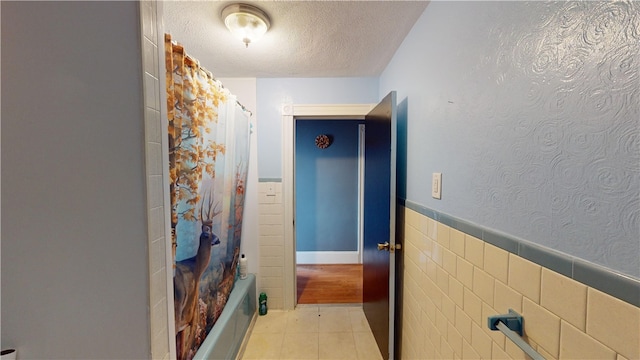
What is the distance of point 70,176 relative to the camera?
62cm

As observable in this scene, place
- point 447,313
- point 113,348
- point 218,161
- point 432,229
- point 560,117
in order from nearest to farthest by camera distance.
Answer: point 560,117 < point 113,348 < point 447,313 < point 432,229 < point 218,161

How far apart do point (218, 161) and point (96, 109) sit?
0.82 meters

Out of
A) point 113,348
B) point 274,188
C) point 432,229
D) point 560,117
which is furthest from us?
point 274,188

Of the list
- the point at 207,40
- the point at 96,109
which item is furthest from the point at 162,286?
the point at 207,40

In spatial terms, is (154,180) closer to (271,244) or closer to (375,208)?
(375,208)

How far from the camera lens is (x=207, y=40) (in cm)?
152

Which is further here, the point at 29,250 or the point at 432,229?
the point at 432,229

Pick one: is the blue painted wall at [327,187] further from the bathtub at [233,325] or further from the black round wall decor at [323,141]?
the bathtub at [233,325]

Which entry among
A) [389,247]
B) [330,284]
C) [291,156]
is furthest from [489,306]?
[330,284]

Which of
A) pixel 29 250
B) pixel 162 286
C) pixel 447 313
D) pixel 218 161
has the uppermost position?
pixel 218 161

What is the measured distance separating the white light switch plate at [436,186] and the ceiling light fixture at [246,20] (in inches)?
48.1

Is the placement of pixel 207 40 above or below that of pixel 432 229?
above

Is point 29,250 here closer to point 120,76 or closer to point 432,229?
point 120,76

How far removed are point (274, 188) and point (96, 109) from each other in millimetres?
1606
